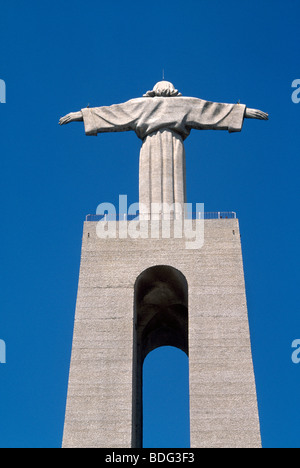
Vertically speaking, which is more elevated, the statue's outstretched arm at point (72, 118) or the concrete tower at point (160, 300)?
the statue's outstretched arm at point (72, 118)

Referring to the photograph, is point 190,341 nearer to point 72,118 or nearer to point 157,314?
point 157,314

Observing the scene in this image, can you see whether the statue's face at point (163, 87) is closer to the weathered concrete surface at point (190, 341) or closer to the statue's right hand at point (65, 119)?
the statue's right hand at point (65, 119)

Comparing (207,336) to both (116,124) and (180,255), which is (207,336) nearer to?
(180,255)

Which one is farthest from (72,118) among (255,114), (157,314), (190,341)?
(190,341)

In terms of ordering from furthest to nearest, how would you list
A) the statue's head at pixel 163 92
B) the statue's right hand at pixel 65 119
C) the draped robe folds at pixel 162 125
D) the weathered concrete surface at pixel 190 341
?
1. the statue's right hand at pixel 65 119
2. the statue's head at pixel 163 92
3. the draped robe folds at pixel 162 125
4. the weathered concrete surface at pixel 190 341

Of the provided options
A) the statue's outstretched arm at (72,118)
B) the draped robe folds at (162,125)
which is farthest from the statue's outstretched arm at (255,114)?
the statue's outstretched arm at (72,118)
